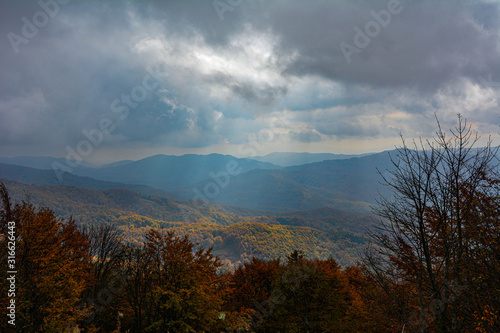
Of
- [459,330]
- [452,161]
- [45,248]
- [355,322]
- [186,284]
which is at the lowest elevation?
[355,322]

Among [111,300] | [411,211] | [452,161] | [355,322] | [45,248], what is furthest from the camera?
[355,322]

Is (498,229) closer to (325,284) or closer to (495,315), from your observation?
(495,315)

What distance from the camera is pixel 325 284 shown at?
91.1 feet

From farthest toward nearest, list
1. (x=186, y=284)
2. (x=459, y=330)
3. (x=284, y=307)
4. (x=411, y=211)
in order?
(x=284, y=307)
(x=186, y=284)
(x=411, y=211)
(x=459, y=330)

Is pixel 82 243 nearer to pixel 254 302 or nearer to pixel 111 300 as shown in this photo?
pixel 111 300

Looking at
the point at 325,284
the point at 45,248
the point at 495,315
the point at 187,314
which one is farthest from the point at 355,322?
the point at 45,248

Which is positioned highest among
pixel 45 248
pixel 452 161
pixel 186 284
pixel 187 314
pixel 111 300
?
pixel 452 161

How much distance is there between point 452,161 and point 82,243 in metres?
32.5

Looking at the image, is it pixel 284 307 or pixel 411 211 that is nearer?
pixel 411 211

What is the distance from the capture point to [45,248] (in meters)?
17.3

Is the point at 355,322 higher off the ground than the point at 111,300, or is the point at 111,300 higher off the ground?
the point at 111,300

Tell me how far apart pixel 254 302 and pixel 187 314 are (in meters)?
12.5

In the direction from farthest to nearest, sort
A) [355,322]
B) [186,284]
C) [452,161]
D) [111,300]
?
[355,322] → [111,300] → [186,284] → [452,161]

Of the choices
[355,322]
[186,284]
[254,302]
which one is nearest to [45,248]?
[186,284]
